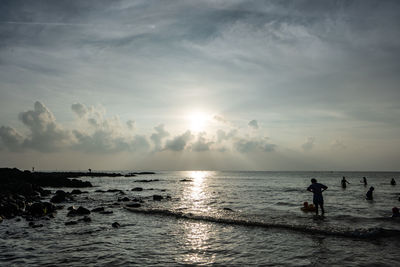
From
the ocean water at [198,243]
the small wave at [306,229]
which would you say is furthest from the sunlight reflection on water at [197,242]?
the small wave at [306,229]

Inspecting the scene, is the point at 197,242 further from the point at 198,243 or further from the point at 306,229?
the point at 306,229

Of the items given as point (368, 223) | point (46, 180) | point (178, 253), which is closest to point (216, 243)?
point (178, 253)

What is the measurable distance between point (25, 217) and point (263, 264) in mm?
18097

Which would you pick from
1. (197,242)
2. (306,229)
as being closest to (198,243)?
(197,242)

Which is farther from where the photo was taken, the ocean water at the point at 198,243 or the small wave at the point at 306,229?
the small wave at the point at 306,229

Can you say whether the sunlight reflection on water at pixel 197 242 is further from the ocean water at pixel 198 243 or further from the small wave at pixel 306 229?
the small wave at pixel 306 229

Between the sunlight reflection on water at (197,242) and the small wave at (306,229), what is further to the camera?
the small wave at (306,229)

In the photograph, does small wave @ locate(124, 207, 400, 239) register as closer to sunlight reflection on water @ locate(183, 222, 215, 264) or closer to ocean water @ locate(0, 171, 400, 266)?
ocean water @ locate(0, 171, 400, 266)

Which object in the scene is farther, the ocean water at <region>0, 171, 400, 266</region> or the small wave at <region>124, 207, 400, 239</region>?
the small wave at <region>124, 207, 400, 239</region>

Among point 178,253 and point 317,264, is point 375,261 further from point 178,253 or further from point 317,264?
point 178,253

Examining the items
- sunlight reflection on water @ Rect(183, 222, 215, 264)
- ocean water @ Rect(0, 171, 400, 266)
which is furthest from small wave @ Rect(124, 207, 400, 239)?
sunlight reflection on water @ Rect(183, 222, 215, 264)

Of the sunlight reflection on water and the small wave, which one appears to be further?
the small wave

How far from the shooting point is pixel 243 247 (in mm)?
11367

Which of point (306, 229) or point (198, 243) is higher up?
point (198, 243)
